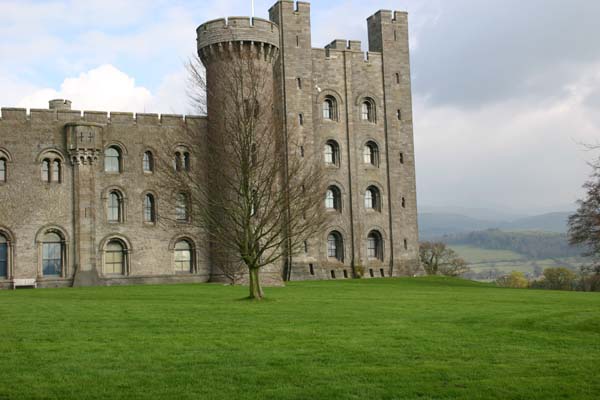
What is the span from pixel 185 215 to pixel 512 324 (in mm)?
33513

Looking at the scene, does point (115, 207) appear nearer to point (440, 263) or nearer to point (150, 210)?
point (150, 210)

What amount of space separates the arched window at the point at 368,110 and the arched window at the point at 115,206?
61.6 ft

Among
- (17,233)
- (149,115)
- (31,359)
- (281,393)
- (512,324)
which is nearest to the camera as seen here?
(281,393)

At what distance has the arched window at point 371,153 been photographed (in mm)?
56875

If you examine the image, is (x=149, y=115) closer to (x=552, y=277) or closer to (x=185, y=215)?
(x=185, y=215)

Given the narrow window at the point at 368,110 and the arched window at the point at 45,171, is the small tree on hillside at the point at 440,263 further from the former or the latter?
the arched window at the point at 45,171

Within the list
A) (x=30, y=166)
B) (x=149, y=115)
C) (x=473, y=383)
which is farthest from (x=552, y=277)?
(x=473, y=383)

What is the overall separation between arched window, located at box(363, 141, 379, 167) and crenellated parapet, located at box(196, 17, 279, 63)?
1188 centimetres

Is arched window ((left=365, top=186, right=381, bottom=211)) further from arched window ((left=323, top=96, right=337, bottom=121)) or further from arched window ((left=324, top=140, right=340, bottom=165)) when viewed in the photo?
arched window ((left=323, top=96, right=337, bottom=121))

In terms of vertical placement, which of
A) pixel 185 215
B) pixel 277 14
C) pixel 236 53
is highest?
pixel 277 14

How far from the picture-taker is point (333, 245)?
55.2 m

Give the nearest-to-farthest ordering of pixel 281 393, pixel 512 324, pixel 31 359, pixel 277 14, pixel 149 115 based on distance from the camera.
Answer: pixel 281 393 → pixel 31 359 → pixel 512 324 → pixel 149 115 → pixel 277 14

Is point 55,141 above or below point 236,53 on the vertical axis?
below

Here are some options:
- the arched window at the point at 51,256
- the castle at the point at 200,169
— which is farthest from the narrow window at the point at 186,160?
the arched window at the point at 51,256
